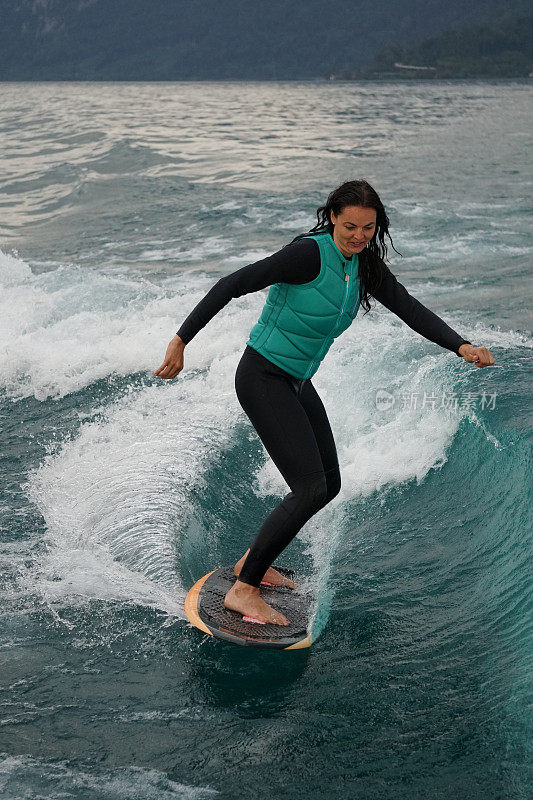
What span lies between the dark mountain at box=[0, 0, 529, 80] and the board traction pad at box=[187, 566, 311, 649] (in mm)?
148569

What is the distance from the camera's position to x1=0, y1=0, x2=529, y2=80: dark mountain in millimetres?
158125

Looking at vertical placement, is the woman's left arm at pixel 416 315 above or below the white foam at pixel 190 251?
above

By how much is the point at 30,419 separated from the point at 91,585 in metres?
3.10

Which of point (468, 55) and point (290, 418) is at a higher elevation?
point (468, 55)

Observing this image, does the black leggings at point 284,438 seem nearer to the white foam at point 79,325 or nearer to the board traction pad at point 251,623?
the board traction pad at point 251,623

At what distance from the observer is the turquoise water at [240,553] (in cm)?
341

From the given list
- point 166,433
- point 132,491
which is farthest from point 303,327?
point 166,433

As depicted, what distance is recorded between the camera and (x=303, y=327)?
3.73 metres

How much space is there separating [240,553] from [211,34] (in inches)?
7704

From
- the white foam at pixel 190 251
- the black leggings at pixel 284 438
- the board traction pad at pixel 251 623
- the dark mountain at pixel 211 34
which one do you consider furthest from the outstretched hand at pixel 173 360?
the dark mountain at pixel 211 34

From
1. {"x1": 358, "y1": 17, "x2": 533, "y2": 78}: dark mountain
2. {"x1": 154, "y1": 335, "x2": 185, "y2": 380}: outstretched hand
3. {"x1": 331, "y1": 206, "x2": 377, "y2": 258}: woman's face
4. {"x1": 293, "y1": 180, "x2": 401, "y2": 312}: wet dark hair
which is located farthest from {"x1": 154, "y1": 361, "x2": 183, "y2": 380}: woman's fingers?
{"x1": 358, "y1": 17, "x2": 533, "y2": 78}: dark mountain

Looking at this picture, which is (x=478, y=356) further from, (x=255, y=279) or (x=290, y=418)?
(x=255, y=279)

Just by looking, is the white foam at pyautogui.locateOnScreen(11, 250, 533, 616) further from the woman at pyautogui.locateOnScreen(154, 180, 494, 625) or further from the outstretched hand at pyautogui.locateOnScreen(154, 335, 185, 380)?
the outstretched hand at pyautogui.locateOnScreen(154, 335, 185, 380)

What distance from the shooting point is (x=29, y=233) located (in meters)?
17.2
